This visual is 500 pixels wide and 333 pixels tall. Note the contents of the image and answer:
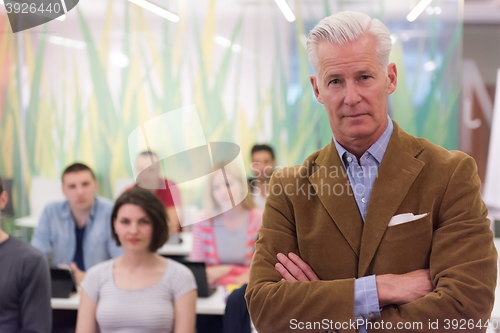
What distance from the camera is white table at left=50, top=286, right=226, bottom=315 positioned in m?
2.13

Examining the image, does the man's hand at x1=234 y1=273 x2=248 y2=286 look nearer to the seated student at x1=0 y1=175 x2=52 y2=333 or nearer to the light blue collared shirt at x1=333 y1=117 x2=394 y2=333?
the seated student at x1=0 y1=175 x2=52 y2=333

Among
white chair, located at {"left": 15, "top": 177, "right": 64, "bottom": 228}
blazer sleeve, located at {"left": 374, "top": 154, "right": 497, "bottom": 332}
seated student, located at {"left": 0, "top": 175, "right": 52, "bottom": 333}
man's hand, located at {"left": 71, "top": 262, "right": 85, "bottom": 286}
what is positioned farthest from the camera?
white chair, located at {"left": 15, "top": 177, "right": 64, "bottom": 228}

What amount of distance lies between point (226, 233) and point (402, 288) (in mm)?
1322

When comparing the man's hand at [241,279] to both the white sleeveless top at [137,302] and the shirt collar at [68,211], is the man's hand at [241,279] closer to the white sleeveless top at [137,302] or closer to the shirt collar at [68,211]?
the white sleeveless top at [137,302]

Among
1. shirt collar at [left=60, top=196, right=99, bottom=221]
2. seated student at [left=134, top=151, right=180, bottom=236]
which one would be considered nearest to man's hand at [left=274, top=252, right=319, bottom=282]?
seated student at [left=134, top=151, right=180, bottom=236]

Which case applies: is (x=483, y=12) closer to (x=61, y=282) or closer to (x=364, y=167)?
(x=364, y=167)

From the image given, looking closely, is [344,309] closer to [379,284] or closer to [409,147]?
[379,284]

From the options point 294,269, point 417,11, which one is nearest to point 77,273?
point 294,269

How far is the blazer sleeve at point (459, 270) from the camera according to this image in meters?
1.04

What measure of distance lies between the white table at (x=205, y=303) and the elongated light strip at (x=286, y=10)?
52.4 inches

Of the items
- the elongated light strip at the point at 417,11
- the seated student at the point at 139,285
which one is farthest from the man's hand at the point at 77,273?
the elongated light strip at the point at 417,11

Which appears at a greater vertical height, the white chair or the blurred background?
the blurred background

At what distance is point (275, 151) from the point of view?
231 centimetres

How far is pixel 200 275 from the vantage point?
7.27 ft
